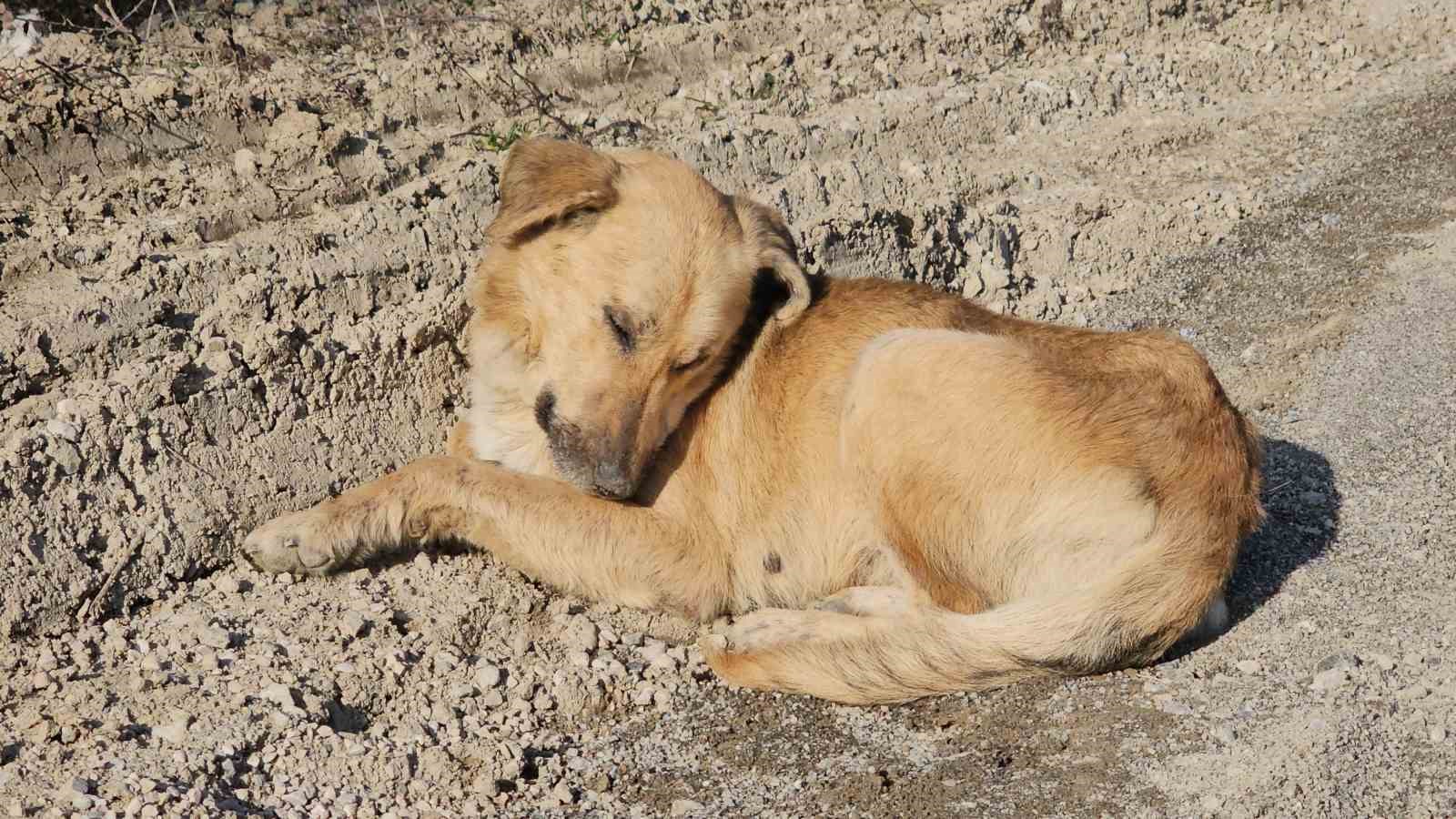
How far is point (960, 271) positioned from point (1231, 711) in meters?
3.33

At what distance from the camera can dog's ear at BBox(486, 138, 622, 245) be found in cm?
464

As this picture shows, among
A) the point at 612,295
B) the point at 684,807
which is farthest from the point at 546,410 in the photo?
the point at 684,807

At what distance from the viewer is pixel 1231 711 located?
13.1 ft

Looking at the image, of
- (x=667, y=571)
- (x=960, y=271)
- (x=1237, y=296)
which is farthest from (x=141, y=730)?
(x=1237, y=296)

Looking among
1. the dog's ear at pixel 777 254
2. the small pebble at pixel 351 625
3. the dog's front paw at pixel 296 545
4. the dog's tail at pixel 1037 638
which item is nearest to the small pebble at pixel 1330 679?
the dog's tail at pixel 1037 638

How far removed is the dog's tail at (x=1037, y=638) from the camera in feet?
13.6

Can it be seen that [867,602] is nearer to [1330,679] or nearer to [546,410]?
[546,410]

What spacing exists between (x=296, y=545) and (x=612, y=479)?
1.10 metres

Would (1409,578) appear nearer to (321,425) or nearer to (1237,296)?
(1237,296)

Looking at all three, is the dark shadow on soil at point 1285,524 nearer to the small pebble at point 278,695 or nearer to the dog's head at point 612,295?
the dog's head at point 612,295

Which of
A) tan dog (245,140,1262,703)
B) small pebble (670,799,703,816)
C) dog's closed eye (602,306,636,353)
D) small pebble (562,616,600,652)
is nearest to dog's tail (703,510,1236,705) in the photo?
tan dog (245,140,1262,703)

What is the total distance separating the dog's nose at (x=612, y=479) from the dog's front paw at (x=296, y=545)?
909mm

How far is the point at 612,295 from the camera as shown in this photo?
15.2ft

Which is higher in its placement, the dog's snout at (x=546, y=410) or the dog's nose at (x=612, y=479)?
the dog's snout at (x=546, y=410)
